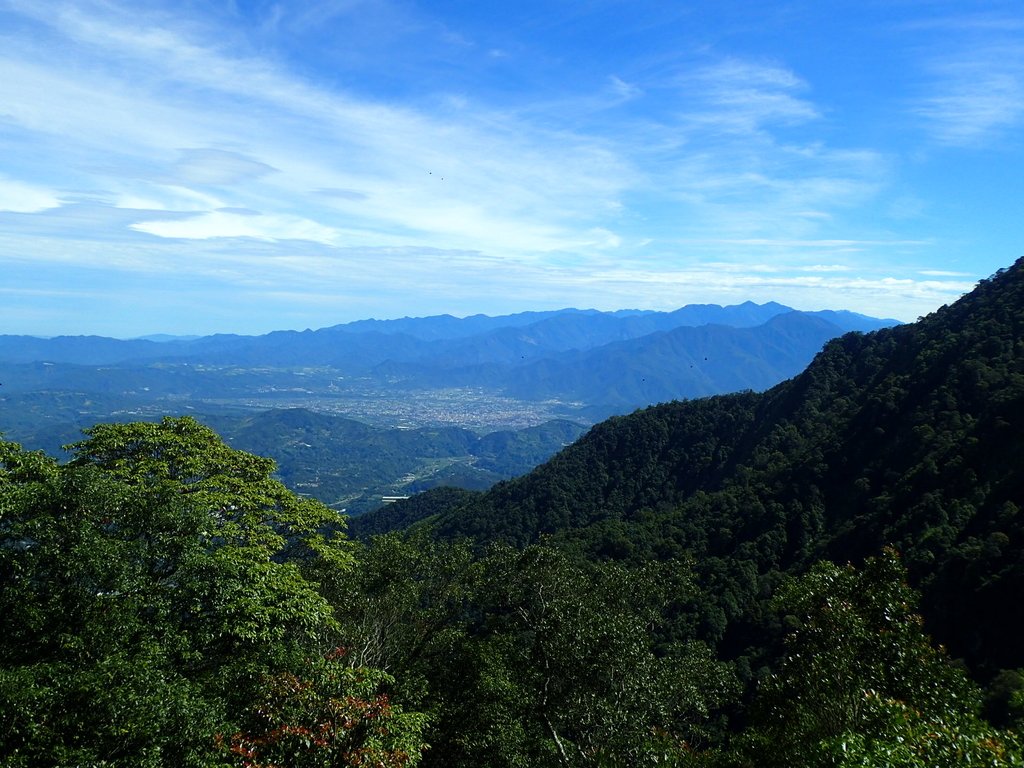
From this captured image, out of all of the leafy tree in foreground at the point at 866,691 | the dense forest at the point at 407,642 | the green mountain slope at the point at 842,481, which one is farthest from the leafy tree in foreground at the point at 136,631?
the green mountain slope at the point at 842,481

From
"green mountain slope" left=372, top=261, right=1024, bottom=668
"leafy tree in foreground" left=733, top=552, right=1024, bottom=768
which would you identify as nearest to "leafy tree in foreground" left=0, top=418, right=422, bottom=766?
"leafy tree in foreground" left=733, top=552, right=1024, bottom=768

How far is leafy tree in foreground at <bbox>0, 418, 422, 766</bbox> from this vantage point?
8.83 metres

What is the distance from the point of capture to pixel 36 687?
855 centimetres

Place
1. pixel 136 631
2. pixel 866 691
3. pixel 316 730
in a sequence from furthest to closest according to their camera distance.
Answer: pixel 866 691 < pixel 136 631 < pixel 316 730

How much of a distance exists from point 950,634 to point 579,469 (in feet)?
255

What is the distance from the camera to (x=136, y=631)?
10.6 m

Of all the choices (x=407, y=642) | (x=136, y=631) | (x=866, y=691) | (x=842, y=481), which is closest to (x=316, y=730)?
(x=136, y=631)

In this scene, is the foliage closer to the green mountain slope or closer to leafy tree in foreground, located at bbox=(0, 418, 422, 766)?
leafy tree in foreground, located at bbox=(0, 418, 422, 766)

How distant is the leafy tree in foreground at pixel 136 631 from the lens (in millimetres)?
8828

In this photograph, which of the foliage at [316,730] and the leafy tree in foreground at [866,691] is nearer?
the leafy tree in foreground at [866,691]

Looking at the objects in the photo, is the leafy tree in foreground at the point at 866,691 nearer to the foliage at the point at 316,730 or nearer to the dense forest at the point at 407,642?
the dense forest at the point at 407,642

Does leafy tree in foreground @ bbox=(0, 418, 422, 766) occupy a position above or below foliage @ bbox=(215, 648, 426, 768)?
above

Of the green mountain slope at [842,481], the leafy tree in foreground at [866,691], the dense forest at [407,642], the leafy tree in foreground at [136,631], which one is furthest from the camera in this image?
the green mountain slope at [842,481]

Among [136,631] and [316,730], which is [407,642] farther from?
[136,631]
